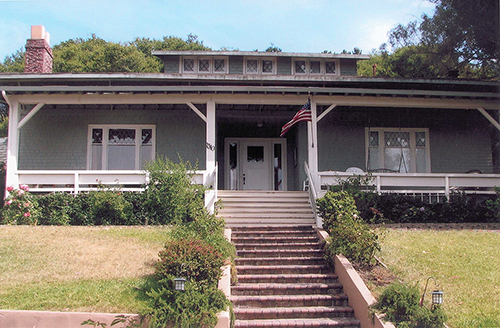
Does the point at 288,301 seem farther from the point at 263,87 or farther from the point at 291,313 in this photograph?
the point at 263,87

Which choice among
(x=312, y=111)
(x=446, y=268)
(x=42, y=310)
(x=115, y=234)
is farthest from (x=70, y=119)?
(x=446, y=268)

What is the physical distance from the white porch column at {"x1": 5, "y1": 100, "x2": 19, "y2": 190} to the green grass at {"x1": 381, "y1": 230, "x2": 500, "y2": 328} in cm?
1005

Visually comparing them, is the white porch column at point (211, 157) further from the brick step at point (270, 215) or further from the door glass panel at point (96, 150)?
the door glass panel at point (96, 150)

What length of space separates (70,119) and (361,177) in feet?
31.5

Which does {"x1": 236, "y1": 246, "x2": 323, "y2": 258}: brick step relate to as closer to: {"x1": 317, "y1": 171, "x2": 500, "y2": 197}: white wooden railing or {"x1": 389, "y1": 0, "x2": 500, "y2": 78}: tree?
{"x1": 317, "y1": 171, "x2": 500, "y2": 197}: white wooden railing

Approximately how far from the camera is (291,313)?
24.2 ft

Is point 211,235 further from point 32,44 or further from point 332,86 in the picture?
point 32,44

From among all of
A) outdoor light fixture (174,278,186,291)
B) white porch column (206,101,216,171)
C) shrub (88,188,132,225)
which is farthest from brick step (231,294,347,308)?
white porch column (206,101,216,171)

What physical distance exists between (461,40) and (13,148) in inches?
736

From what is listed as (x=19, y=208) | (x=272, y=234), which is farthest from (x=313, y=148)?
(x=19, y=208)

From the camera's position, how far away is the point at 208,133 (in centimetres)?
1288

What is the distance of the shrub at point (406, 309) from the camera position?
6113 mm

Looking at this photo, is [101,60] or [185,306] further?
[101,60]

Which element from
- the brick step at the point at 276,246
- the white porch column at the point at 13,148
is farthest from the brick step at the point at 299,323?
the white porch column at the point at 13,148
